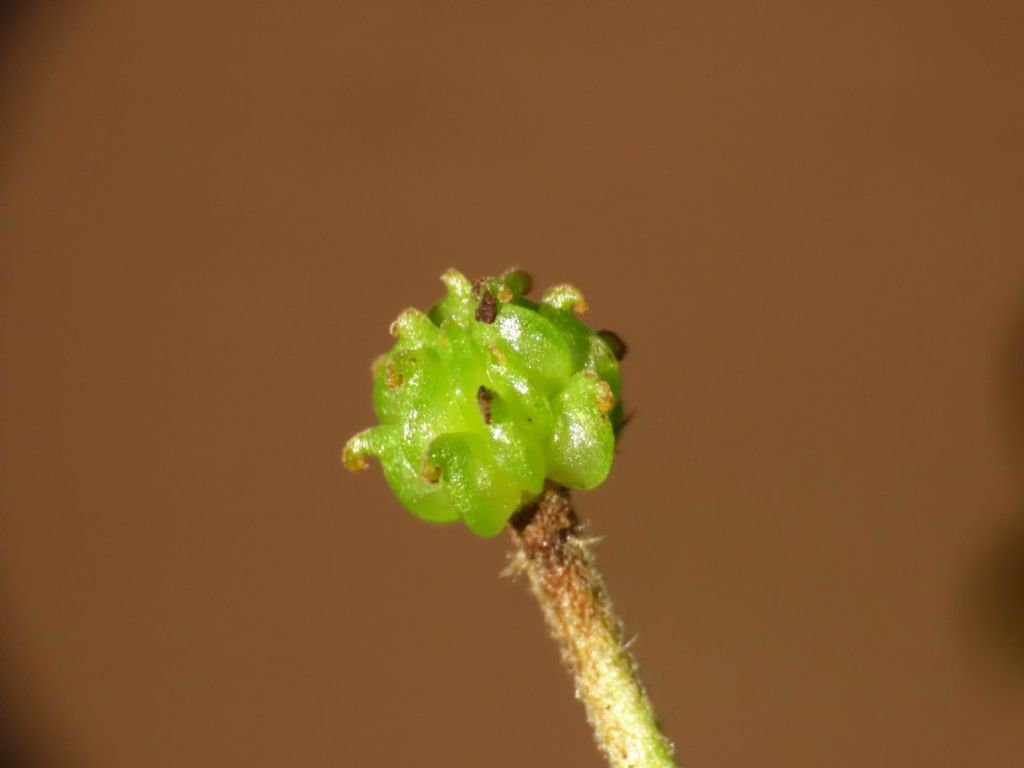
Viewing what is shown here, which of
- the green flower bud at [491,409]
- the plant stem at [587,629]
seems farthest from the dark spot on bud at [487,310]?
the plant stem at [587,629]

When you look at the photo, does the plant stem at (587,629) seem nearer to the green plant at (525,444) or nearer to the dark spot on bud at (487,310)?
the green plant at (525,444)

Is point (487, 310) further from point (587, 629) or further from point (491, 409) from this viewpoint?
point (587, 629)

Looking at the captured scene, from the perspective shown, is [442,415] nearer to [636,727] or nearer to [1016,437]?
[636,727]

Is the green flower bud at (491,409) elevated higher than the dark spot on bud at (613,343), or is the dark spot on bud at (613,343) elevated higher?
the dark spot on bud at (613,343)

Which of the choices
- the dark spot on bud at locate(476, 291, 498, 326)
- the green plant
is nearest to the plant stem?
the green plant

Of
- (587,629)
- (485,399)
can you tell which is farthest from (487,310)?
(587,629)

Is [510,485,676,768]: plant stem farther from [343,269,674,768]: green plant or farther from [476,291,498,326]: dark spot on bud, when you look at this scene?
[476,291,498,326]: dark spot on bud
